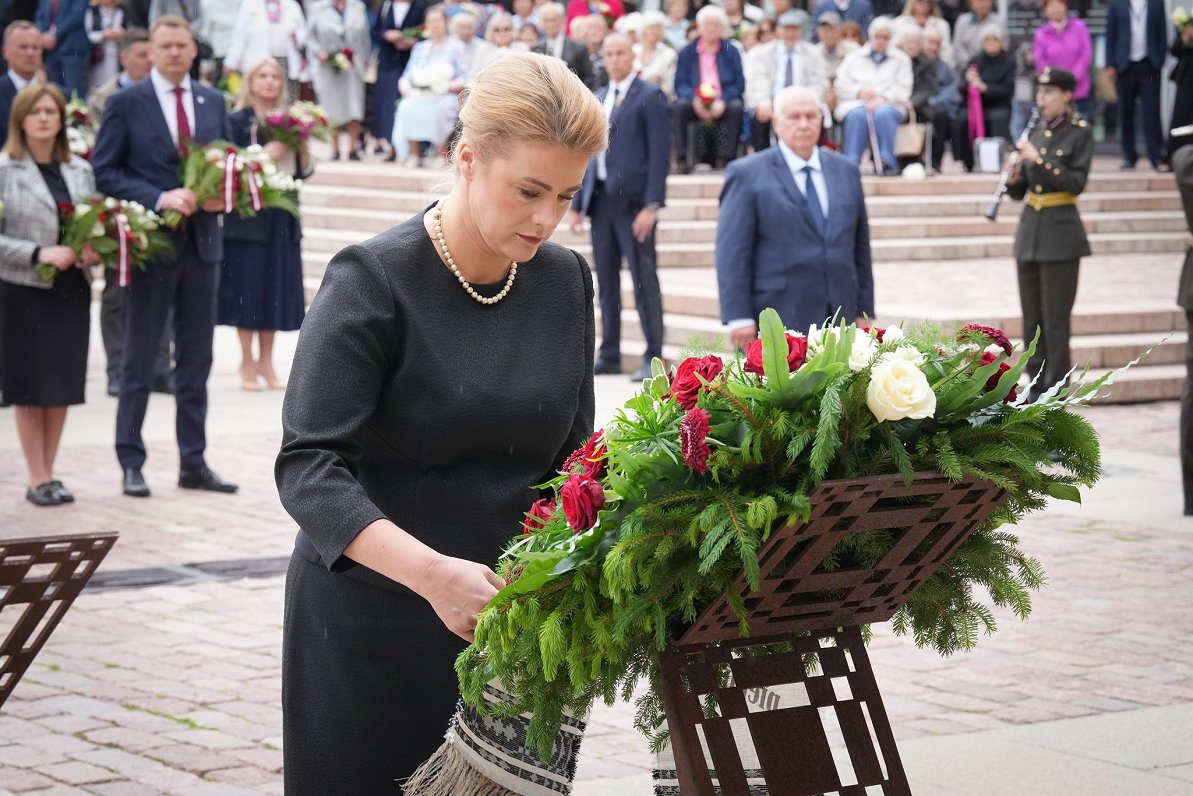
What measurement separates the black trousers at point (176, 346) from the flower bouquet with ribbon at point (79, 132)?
0.99 metres

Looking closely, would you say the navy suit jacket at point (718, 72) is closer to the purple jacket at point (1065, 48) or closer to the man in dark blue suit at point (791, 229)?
the purple jacket at point (1065, 48)

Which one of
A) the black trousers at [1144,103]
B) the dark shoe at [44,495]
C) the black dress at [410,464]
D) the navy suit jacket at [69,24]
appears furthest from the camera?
the black trousers at [1144,103]

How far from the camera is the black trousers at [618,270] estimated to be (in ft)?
44.5

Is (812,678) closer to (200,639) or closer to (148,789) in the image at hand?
(148,789)

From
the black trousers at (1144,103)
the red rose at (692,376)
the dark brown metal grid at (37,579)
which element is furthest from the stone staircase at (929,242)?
the red rose at (692,376)

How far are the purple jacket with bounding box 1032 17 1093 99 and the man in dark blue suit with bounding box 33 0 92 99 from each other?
11546 mm

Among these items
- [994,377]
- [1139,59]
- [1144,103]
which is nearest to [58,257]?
[994,377]

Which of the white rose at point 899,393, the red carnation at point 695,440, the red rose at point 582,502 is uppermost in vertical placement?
the white rose at point 899,393

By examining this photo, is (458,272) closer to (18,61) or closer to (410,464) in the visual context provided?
(410,464)

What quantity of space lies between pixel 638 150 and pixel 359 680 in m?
10.9

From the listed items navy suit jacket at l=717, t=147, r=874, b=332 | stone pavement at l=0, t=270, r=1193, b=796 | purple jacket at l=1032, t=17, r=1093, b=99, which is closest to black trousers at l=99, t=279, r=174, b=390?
stone pavement at l=0, t=270, r=1193, b=796

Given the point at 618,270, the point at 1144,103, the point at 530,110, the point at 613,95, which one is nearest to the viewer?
the point at 530,110

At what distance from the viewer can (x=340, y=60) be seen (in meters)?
22.0

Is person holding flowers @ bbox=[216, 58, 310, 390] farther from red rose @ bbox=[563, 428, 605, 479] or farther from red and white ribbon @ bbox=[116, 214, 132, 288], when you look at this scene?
red rose @ bbox=[563, 428, 605, 479]
